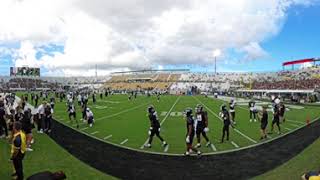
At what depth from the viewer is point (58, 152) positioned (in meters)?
16.3

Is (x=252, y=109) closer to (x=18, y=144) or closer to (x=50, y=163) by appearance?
(x=50, y=163)

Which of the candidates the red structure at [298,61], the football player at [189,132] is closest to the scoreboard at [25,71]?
the red structure at [298,61]

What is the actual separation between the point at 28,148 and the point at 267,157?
9.88m

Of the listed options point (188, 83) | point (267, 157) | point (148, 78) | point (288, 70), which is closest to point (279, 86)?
point (288, 70)

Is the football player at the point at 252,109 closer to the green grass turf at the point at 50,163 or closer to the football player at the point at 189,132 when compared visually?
the football player at the point at 189,132

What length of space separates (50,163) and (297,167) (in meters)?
8.66

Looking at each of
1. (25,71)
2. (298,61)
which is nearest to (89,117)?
(25,71)

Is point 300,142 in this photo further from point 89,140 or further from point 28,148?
point 28,148

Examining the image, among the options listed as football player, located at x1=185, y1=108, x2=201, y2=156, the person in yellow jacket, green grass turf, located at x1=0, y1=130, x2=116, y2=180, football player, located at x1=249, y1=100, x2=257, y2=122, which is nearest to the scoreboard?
football player, located at x1=249, y1=100, x2=257, y2=122

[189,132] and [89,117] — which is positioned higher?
[189,132]

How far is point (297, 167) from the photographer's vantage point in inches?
543

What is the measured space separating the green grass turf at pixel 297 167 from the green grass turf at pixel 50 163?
529 centimetres

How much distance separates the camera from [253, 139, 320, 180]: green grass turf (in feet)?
41.0

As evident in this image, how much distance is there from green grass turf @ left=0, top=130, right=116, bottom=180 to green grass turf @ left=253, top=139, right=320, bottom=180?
529cm
